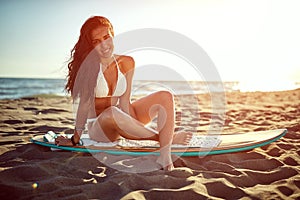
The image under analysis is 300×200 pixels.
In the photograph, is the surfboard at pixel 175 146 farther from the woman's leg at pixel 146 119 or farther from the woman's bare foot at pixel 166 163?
the woman's bare foot at pixel 166 163

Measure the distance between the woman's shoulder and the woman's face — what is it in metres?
0.19

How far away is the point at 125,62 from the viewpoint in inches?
107

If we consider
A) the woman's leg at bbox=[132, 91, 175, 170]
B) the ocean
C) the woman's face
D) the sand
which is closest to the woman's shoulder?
the woman's face

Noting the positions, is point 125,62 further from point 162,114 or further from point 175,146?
point 175,146

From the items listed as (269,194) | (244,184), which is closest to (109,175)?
(244,184)

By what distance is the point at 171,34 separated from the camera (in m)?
4.57

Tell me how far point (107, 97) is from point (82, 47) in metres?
0.49

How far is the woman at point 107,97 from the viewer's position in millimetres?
2410

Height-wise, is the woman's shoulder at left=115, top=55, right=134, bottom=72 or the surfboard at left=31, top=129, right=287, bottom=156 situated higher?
the woman's shoulder at left=115, top=55, right=134, bottom=72

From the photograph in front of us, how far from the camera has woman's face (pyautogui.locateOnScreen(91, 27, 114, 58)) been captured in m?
2.44

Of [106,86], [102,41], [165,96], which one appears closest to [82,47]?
[102,41]

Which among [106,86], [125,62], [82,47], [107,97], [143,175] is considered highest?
[82,47]

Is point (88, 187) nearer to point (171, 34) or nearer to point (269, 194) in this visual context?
point (269, 194)

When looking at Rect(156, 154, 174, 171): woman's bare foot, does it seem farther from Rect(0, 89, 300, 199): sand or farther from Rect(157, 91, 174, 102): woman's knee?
Rect(157, 91, 174, 102): woman's knee
